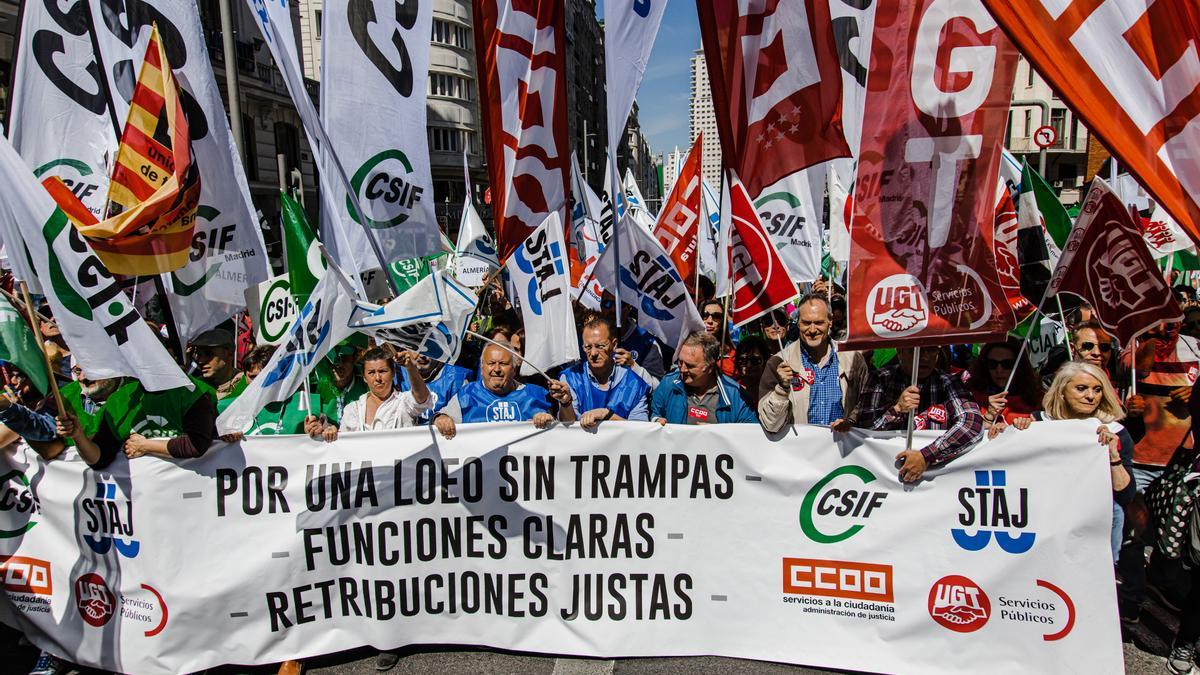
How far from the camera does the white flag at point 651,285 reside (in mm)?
4828

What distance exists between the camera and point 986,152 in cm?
318

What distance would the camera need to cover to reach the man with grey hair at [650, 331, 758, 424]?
4137mm

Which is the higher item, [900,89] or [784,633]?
[900,89]

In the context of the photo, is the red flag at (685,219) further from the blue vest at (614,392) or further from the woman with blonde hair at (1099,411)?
the woman with blonde hair at (1099,411)

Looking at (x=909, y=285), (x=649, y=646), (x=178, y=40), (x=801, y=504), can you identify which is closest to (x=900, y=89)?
(x=909, y=285)

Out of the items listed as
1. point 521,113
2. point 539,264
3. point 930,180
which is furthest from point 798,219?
point 930,180

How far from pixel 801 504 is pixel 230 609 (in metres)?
2.92

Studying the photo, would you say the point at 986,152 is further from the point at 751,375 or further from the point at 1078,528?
the point at 751,375

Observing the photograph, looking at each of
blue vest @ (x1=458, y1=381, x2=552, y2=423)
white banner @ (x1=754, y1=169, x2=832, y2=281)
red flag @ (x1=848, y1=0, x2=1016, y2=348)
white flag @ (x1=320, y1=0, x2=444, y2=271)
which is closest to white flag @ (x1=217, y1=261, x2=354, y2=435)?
blue vest @ (x1=458, y1=381, x2=552, y2=423)

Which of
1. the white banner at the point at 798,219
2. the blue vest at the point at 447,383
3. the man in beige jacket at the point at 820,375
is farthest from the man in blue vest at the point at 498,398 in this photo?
the white banner at the point at 798,219

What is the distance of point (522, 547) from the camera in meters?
3.78

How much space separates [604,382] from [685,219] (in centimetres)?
291

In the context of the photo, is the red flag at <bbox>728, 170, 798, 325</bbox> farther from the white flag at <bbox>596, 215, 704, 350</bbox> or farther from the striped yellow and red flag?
the striped yellow and red flag

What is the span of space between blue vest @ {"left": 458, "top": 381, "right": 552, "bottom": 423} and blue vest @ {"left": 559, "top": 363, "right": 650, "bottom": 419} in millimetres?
366
